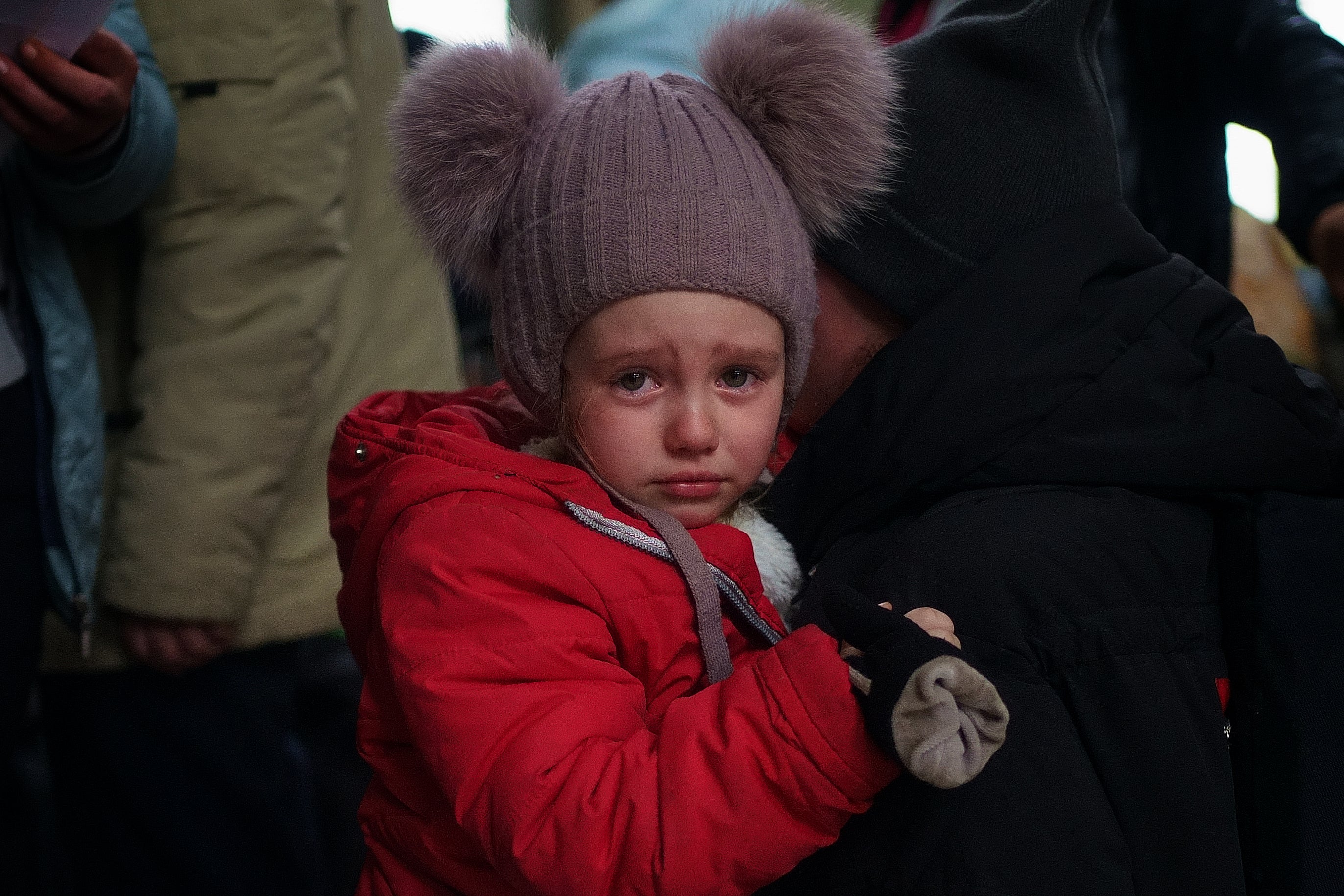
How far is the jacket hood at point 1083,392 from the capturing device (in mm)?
1116

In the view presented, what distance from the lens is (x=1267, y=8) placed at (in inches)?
68.4

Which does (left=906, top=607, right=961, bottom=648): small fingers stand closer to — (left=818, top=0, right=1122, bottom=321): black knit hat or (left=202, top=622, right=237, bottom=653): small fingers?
(left=818, top=0, right=1122, bottom=321): black knit hat

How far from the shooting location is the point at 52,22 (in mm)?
1397

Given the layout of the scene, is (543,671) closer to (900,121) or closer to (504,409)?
(504,409)

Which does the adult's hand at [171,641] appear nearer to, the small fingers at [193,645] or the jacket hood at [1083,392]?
the small fingers at [193,645]

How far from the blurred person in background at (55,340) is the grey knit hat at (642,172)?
0.52 m

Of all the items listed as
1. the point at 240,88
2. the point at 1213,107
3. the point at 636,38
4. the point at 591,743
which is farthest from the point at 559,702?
the point at 636,38

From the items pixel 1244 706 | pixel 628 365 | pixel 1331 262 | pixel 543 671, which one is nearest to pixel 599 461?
pixel 628 365

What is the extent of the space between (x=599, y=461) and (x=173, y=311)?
895mm

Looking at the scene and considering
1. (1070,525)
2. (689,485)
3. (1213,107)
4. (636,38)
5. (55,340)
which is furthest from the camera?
(636,38)

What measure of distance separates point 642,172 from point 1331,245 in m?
1.13

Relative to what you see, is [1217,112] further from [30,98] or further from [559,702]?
[30,98]

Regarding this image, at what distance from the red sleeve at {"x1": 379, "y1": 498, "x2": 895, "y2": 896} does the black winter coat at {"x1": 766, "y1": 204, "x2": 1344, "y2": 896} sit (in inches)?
4.8

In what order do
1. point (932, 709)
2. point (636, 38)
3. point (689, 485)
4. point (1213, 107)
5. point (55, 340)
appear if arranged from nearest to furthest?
1. point (932, 709)
2. point (689, 485)
3. point (55, 340)
4. point (1213, 107)
5. point (636, 38)
